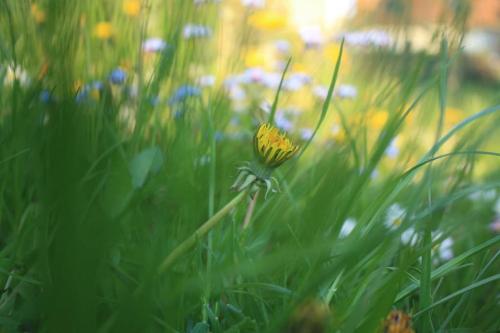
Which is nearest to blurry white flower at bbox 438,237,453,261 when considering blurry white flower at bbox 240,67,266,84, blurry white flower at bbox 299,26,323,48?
Answer: blurry white flower at bbox 240,67,266,84

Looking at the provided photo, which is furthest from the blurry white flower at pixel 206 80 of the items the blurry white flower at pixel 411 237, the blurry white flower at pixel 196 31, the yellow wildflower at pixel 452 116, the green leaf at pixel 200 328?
the yellow wildflower at pixel 452 116

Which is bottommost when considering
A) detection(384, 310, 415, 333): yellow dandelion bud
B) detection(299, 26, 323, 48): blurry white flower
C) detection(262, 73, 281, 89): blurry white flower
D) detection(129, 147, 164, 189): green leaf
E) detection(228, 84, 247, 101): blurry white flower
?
detection(228, 84, 247, 101): blurry white flower

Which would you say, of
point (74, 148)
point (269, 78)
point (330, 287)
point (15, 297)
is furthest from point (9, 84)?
point (269, 78)

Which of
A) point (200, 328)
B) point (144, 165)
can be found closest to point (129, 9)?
point (144, 165)

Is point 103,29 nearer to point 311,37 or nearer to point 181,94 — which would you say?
point 181,94

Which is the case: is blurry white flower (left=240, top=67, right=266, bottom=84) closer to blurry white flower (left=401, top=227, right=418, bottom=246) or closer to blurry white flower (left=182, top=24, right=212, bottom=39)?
blurry white flower (left=182, top=24, right=212, bottom=39)

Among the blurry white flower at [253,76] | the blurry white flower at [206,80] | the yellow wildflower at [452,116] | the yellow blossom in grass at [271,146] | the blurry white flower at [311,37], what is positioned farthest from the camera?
the yellow wildflower at [452,116]

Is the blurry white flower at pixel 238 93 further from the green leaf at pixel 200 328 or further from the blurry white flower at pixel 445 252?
the green leaf at pixel 200 328
